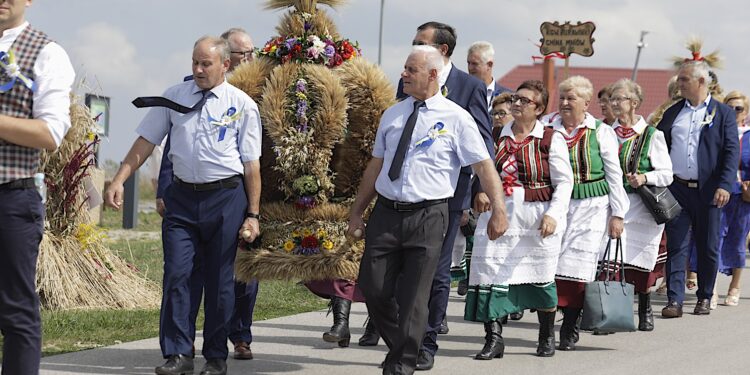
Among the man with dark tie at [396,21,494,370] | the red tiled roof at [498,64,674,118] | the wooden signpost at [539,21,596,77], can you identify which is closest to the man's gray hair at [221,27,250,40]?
the man with dark tie at [396,21,494,370]

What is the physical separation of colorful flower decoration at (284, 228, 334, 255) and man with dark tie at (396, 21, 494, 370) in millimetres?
757

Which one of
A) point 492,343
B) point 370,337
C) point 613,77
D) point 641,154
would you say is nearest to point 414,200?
point 492,343

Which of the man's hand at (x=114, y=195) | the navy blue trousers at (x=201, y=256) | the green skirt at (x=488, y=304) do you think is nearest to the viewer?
the man's hand at (x=114, y=195)

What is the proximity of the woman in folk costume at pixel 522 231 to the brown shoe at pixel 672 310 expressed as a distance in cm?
266

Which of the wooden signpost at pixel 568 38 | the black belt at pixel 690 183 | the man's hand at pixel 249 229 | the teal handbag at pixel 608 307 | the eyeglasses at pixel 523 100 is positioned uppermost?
the wooden signpost at pixel 568 38

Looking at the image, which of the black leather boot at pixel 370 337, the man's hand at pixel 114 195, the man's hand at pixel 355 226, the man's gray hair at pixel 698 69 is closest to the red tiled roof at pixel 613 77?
the man's gray hair at pixel 698 69

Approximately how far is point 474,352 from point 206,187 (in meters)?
2.51

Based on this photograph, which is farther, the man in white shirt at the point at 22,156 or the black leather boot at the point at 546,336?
the black leather boot at the point at 546,336

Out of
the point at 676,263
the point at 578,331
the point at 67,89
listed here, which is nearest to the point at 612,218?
the point at 578,331

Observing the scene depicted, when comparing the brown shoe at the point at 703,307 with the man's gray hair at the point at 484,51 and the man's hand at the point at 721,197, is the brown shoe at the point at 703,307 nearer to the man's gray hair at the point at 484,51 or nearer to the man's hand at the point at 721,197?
the man's hand at the point at 721,197

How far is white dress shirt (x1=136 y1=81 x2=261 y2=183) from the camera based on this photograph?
7094mm

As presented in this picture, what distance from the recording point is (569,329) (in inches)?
348

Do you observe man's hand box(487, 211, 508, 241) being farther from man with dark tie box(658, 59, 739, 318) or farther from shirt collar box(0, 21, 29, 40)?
man with dark tie box(658, 59, 739, 318)

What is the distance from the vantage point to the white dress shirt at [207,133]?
709cm
